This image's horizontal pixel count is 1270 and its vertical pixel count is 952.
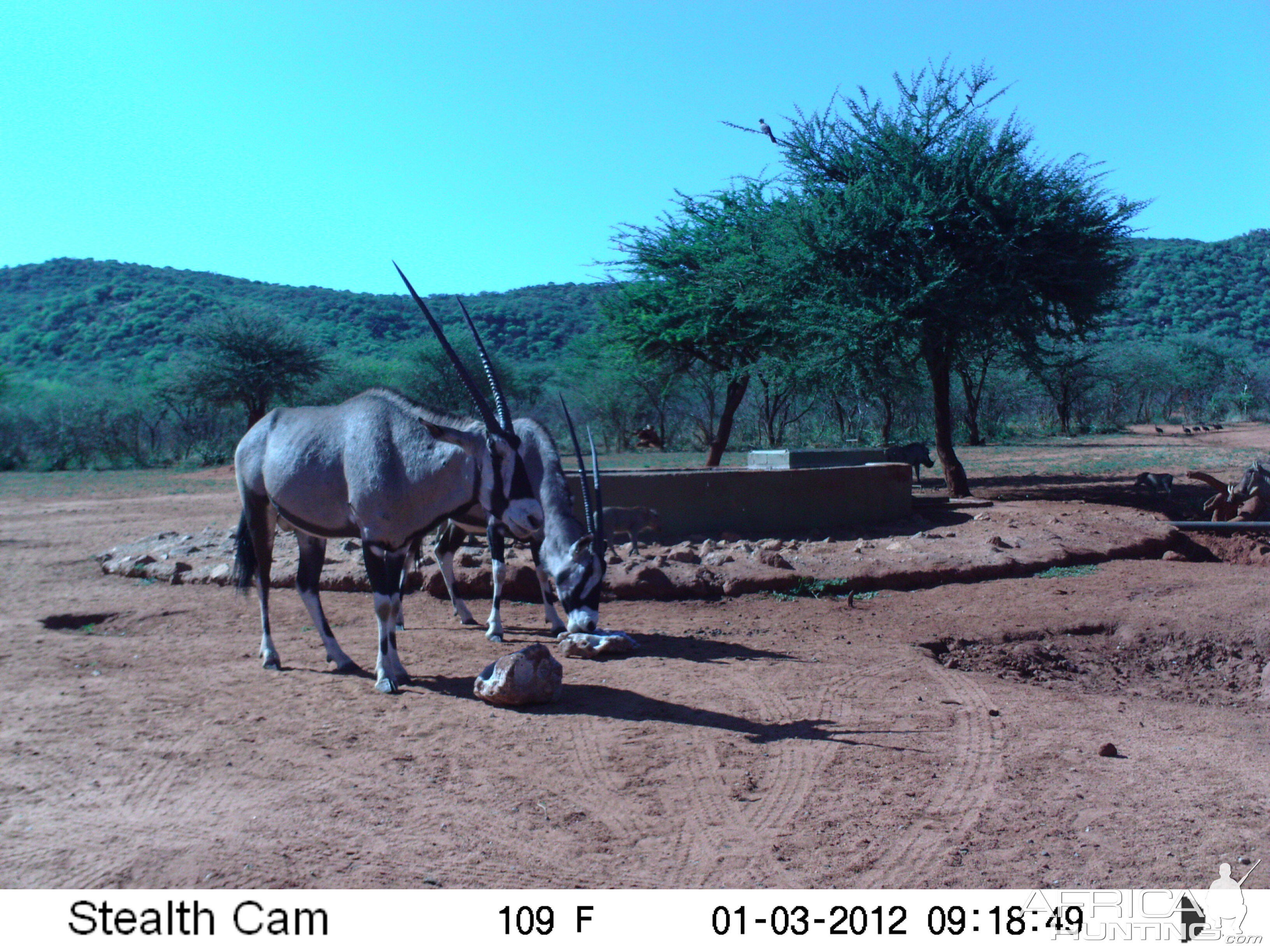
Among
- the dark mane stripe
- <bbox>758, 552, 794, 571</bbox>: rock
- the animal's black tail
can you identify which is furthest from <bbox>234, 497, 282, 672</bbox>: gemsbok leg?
<bbox>758, 552, 794, 571</bbox>: rock

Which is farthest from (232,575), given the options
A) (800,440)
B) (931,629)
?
(800,440)

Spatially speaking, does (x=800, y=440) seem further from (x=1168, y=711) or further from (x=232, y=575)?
(x=1168, y=711)

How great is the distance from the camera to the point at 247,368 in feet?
111

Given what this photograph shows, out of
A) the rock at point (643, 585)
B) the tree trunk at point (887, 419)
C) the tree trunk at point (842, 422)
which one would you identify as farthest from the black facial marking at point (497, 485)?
the tree trunk at point (842, 422)

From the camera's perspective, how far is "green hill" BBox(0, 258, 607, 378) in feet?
177

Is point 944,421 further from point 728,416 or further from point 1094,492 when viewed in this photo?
point 728,416

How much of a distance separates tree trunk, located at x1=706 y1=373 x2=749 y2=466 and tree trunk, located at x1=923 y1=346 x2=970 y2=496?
4.56 meters

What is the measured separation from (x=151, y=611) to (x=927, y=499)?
32.9ft

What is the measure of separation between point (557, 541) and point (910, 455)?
47.3ft

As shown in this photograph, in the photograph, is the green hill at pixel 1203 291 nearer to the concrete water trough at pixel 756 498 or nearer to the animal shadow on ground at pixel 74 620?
the concrete water trough at pixel 756 498

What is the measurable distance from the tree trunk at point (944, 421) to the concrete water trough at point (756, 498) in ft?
13.0

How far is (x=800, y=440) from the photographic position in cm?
3722

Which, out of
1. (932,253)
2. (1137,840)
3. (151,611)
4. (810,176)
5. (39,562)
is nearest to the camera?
(1137,840)
